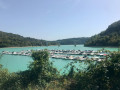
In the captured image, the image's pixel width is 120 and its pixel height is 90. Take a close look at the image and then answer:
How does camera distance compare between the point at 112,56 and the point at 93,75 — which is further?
the point at 112,56

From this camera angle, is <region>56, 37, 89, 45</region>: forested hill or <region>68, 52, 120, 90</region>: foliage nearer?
<region>68, 52, 120, 90</region>: foliage

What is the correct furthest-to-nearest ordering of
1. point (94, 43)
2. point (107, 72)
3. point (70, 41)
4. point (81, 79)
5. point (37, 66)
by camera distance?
1. point (70, 41)
2. point (94, 43)
3. point (37, 66)
4. point (81, 79)
5. point (107, 72)

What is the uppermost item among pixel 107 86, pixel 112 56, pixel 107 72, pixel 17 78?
pixel 112 56

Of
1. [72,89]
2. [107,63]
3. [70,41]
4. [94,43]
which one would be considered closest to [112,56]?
[107,63]

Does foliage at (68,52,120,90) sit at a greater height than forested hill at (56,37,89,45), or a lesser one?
lesser

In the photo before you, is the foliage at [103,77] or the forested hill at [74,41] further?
Answer: the forested hill at [74,41]

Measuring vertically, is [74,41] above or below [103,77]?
above

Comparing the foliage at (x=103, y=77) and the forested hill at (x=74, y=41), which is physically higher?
the forested hill at (x=74, y=41)

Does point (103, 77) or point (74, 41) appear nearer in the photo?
point (103, 77)

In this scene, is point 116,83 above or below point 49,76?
above

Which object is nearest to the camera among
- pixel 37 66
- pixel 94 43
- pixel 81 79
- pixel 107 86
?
pixel 107 86

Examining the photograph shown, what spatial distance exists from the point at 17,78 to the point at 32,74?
0.59m

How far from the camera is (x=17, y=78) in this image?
5312 mm

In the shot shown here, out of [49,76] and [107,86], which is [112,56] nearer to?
[107,86]
